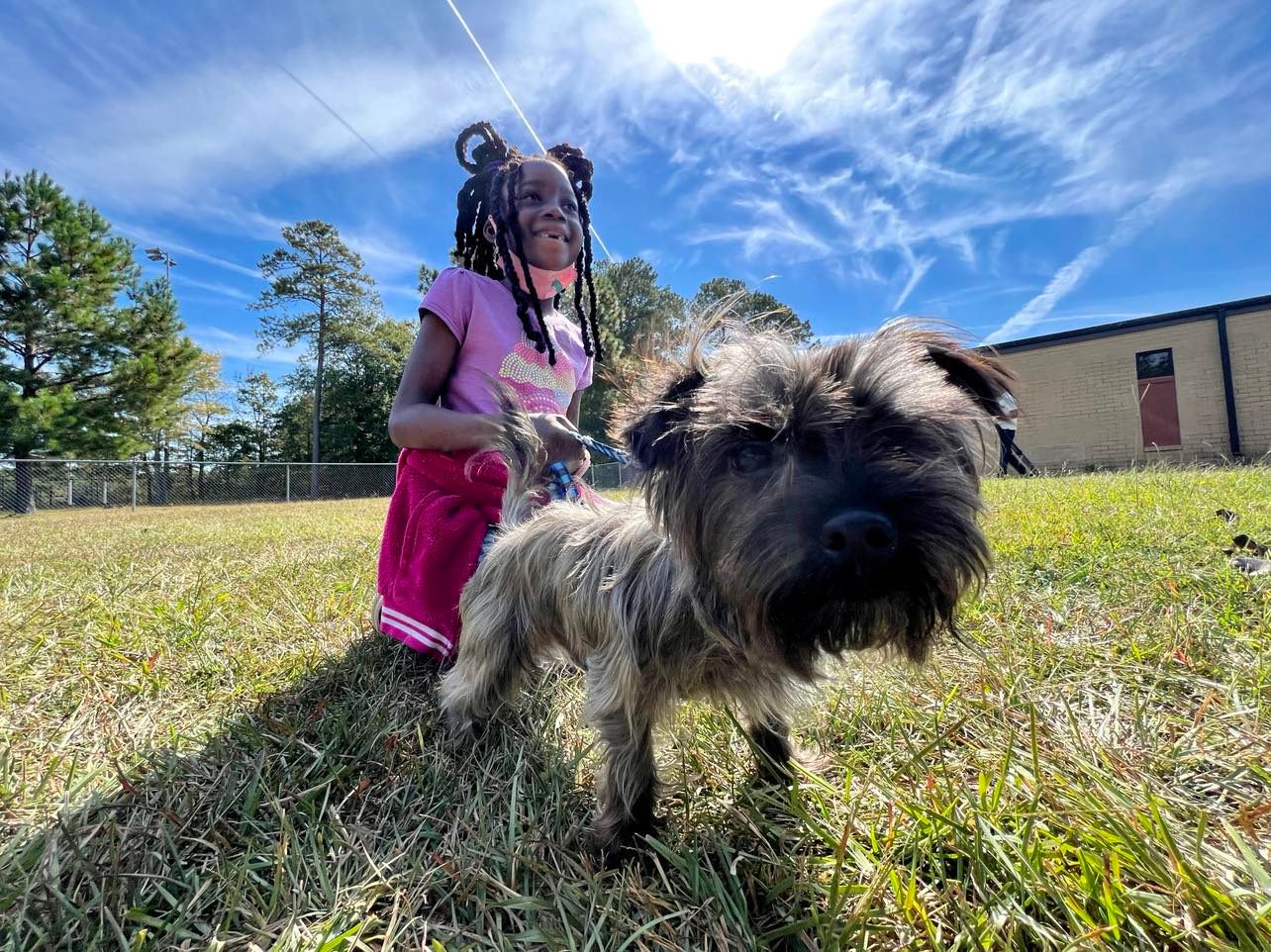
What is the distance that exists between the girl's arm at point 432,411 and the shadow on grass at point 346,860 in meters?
1.34

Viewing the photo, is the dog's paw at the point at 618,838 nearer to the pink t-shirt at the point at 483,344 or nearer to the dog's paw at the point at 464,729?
the dog's paw at the point at 464,729

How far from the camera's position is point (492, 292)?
3441 mm

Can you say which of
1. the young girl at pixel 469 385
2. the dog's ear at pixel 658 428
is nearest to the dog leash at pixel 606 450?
the dog's ear at pixel 658 428

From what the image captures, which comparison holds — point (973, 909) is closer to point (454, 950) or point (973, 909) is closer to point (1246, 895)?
point (1246, 895)

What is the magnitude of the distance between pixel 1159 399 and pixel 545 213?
25.0m

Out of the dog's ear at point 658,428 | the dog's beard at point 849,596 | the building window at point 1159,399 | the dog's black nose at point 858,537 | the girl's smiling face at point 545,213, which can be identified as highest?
the building window at point 1159,399

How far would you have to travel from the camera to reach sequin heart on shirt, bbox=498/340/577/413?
3434 millimetres

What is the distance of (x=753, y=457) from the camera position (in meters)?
1.62

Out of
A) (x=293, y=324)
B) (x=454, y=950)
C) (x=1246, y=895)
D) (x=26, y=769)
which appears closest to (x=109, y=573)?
(x=26, y=769)

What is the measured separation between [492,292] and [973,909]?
3.25 m

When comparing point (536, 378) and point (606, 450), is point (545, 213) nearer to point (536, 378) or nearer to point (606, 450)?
point (536, 378)

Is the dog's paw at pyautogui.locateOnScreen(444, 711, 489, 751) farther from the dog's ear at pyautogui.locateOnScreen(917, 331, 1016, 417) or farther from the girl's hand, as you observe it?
the dog's ear at pyautogui.locateOnScreen(917, 331, 1016, 417)

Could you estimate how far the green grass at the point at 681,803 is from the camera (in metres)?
1.31

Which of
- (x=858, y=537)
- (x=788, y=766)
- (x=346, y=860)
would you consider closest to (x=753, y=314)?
(x=858, y=537)
